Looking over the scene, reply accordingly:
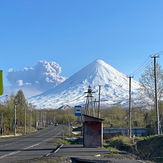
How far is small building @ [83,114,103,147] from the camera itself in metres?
27.3

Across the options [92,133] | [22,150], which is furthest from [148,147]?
[22,150]

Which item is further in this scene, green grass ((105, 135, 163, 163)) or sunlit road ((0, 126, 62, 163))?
green grass ((105, 135, 163, 163))

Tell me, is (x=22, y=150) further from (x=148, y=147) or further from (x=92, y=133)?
(x=148, y=147)

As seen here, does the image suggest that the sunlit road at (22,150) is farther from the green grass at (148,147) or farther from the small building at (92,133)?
the green grass at (148,147)

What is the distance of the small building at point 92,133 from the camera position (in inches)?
1073

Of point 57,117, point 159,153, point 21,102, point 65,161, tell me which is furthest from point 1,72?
point 57,117

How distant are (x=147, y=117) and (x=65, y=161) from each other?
42702 mm

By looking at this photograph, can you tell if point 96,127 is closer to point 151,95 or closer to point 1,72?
point 1,72

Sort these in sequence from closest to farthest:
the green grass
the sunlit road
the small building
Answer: the sunlit road → the green grass → the small building

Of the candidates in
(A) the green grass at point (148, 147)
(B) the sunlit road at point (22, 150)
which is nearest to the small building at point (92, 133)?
(A) the green grass at point (148, 147)

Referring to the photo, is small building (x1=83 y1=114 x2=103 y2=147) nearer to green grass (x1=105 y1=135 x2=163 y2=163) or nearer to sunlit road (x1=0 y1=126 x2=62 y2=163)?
green grass (x1=105 y1=135 x2=163 y2=163)

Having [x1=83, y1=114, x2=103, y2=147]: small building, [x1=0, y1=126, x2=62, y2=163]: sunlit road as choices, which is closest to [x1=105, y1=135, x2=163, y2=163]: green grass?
[x1=83, y1=114, x2=103, y2=147]: small building

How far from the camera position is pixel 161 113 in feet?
165

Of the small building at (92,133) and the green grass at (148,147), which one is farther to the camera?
the small building at (92,133)
